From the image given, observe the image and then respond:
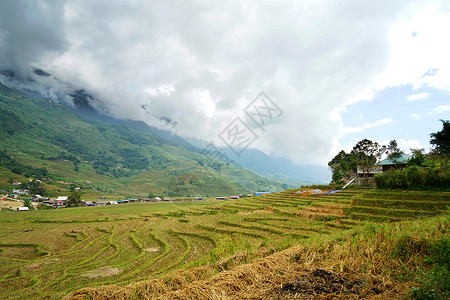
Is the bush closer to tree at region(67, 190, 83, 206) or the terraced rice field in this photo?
Result: the terraced rice field

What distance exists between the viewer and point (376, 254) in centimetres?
406

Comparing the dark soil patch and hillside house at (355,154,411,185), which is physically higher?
hillside house at (355,154,411,185)

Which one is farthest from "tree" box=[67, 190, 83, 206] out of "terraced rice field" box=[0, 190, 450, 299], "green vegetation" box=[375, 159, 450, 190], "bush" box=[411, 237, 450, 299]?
"bush" box=[411, 237, 450, 299]

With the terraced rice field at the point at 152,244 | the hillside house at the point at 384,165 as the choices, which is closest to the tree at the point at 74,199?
the terraced rice field at the point at 152,244

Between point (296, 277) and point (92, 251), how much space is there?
18791 mm

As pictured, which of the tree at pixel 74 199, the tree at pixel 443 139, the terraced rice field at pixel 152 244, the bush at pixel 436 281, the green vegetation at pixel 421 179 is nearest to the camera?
the bush at pixel 436 281

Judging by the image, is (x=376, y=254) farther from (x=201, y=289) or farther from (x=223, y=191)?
(x=223, y=191)

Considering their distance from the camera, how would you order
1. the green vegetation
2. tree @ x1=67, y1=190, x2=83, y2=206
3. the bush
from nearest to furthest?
the bush
the green vegetation
tree @ x1=67, y1=190, x2=83, y2=206

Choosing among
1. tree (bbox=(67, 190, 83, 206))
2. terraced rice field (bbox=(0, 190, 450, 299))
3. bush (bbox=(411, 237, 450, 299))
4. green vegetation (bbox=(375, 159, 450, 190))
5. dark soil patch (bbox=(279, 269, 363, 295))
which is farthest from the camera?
tree (bbox=(67, 190, 83, 206))

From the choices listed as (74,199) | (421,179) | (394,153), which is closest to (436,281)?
(421,179)

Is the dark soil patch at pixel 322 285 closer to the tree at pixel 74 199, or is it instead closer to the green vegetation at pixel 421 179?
the green vegetation at pixel 421 179

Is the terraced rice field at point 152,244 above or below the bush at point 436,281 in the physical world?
below

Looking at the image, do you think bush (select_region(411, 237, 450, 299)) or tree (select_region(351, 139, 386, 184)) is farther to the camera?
tree (select_region(351, 139, 386, 184))

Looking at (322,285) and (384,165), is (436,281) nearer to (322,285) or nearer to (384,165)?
(322,285)
